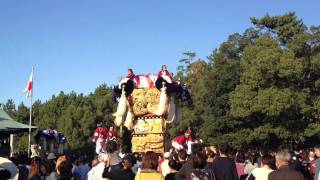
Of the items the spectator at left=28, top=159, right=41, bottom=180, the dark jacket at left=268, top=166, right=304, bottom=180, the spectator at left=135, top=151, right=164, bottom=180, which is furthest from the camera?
the spectator at left=28, top=159, right=41, bottom=180

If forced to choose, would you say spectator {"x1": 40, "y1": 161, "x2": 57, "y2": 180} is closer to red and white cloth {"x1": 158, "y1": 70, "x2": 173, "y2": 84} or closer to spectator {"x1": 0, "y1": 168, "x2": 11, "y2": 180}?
spectator {"x1": 0, "y1": 168, "x2": 11, "y2": 180}

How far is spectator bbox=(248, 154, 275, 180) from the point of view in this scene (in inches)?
275

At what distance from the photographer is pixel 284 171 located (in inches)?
227

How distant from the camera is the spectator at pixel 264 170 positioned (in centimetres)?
700

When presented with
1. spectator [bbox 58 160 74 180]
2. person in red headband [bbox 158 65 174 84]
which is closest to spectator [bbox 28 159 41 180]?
spectator [bbox 58 160 74 180]

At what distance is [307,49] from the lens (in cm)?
3769

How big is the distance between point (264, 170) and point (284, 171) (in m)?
1.33

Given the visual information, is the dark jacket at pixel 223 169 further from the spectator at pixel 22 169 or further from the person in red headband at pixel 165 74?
the person in red headband at pixel 165 74

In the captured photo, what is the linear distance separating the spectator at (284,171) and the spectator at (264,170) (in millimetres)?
1124

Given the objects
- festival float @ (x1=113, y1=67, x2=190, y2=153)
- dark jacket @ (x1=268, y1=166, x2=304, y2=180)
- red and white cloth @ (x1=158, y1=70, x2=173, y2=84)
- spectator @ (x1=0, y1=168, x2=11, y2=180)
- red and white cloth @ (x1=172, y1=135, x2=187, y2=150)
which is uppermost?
red and white cloth @ (x1=158, y1=70, x2=173, y2=84)

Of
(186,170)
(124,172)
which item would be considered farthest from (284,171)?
(124,172)

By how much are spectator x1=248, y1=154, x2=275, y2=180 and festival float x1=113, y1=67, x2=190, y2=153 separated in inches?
509

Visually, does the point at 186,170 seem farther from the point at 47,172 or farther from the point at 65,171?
the point at 47,172

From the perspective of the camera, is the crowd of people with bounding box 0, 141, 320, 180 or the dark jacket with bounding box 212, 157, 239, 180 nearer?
the crowd of people with bounding box 0, 141, 320, 180
